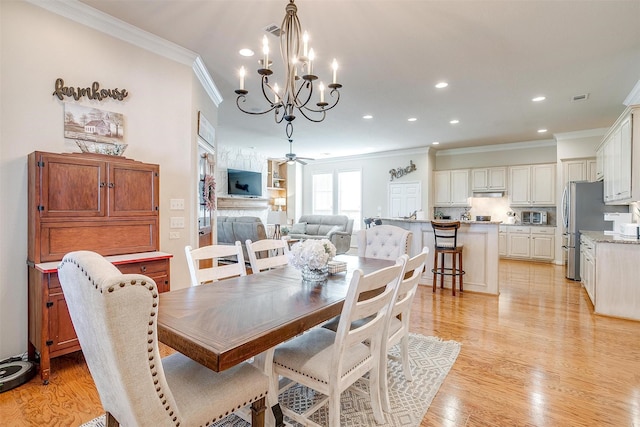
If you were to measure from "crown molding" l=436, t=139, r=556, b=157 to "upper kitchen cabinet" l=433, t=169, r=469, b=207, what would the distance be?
0.54 metres

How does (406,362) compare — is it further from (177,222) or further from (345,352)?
(177,222)

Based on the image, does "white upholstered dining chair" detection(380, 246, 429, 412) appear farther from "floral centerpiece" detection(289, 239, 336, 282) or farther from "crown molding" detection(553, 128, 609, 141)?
"crown molding" detection(553, 128, 609, 141)

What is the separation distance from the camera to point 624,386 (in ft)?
7.48

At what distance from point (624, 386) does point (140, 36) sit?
4907mm

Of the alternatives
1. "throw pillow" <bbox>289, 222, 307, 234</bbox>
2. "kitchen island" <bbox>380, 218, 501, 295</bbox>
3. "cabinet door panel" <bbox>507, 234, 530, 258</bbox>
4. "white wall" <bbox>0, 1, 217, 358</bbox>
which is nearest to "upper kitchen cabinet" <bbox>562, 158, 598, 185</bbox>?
"cabinet door panel" <bbox>507, 234, 530, 258</bbox>

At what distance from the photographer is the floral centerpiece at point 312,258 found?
6.73ft

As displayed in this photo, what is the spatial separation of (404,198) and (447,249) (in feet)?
13.3

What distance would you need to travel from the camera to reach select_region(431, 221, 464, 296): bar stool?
4590 mm

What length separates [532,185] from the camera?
741 centimetres

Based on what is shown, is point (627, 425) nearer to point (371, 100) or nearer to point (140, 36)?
point (371, 100)

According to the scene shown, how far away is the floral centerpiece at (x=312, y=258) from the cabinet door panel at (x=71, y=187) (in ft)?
5.70

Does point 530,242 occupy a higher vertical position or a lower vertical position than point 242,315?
lower

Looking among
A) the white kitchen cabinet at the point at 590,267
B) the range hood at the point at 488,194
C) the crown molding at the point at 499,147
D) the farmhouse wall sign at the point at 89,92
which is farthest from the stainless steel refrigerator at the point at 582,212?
the farmhouse wall sign at the point at 89,92

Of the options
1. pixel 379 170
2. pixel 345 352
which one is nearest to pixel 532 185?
pixel 379 170
